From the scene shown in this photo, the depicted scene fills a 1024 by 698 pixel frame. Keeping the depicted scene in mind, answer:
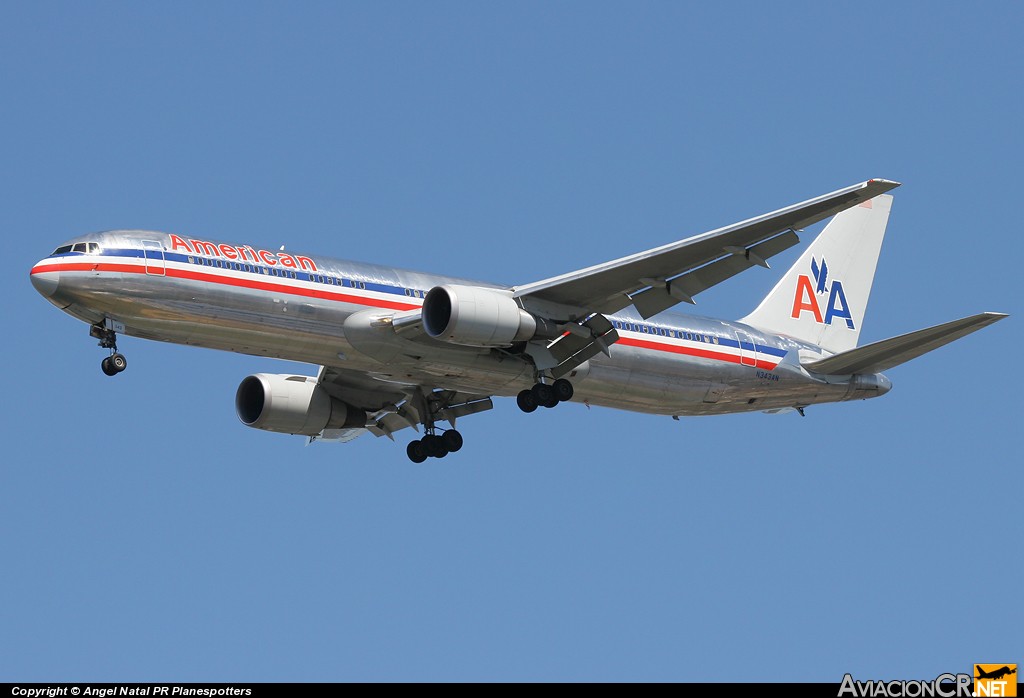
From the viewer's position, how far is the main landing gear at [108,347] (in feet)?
118

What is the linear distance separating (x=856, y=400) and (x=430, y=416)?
481 inches

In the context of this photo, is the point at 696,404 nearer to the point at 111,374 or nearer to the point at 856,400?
the point at 856,400

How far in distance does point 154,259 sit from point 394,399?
34.2 feet

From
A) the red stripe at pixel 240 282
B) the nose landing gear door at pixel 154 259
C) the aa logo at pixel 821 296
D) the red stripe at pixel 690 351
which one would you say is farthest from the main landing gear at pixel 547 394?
the aa logo at pixel 821 296

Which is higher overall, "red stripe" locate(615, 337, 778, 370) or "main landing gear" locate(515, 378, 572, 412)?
"red stripe" locate(615, 337, 778, 370)

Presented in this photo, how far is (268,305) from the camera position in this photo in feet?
119

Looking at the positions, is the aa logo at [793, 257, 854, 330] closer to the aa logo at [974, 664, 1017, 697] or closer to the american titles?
the american titles

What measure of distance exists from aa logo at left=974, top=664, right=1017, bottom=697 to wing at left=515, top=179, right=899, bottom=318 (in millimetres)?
10574

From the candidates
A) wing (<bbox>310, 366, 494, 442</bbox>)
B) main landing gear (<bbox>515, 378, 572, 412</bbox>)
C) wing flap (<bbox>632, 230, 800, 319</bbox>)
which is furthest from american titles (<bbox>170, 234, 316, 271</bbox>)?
wing flap (<bbox>632, 230, 800, 319</bbox>)

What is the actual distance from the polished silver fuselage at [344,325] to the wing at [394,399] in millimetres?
556

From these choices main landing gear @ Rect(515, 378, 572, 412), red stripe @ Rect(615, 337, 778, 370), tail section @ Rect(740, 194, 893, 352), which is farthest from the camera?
tail section @ Rect(740, 194, 893, 352)

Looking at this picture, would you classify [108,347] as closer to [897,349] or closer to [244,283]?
[244,283]

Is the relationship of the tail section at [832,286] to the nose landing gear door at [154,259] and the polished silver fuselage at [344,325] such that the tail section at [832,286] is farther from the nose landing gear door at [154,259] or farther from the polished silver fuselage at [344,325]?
the nose landing gear door at [154,259]

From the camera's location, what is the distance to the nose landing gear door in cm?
3541
